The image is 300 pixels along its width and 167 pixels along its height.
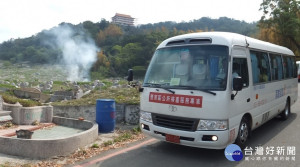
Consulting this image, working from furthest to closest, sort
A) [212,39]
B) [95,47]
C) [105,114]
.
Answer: [95,47], [105,114], [212,39]

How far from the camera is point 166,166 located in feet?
15.4

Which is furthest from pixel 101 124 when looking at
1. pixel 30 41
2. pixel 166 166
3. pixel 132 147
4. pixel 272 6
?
pixel 30 41

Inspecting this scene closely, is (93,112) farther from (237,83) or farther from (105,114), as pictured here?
(237,83)

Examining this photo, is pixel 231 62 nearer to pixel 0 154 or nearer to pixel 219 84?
pixel 219 84

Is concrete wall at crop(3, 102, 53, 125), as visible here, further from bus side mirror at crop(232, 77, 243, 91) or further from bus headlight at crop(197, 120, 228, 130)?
bus side mirror at crop(232, 77, 243, 91)

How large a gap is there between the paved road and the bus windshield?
1.47 metres

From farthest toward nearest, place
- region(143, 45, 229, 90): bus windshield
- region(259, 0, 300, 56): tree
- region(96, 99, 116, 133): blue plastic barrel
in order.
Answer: region(259, 0, 300, 56): tree, region(96, 99, 116, 133): blue plastic barrel, region(143, 45, 229, 90): bus windshield

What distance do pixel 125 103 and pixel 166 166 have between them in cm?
410

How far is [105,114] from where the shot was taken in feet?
22.8

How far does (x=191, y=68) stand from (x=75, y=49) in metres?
116

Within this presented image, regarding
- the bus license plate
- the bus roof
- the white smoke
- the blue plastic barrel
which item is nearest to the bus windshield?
the bus roof

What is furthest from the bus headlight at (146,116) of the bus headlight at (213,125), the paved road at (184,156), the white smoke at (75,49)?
the white smoke at (75,49)

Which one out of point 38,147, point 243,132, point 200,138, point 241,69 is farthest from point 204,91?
point 38,147

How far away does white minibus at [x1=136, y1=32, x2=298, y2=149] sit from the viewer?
15.2 feet
